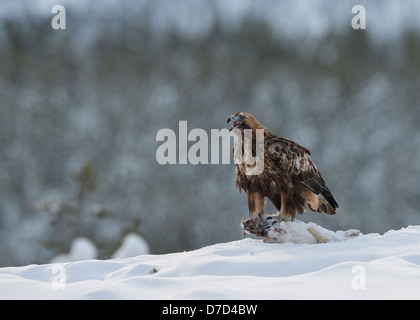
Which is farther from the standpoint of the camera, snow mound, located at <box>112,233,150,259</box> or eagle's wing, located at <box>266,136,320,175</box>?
snow mound, located at <box>112,233,150,259</box>

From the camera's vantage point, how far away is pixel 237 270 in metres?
4.16

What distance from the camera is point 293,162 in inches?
224

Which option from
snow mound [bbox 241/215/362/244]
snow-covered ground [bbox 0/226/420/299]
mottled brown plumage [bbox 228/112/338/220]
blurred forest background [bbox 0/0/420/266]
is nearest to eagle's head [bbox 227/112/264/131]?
mottled brown plumage [bbox 228/112/338/220]

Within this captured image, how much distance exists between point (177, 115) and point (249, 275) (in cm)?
2950

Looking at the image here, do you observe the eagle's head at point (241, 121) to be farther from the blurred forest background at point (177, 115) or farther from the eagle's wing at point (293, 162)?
the blurred forest background at point (177, 115)

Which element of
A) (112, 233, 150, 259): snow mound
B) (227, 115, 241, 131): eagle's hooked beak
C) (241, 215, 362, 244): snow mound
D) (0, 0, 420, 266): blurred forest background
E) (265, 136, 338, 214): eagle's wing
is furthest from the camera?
(0, 0, 420, 266): blurred forest background

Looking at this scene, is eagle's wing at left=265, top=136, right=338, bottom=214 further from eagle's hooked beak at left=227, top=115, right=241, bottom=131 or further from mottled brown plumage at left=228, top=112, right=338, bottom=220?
eagle's hooked beak at left=227, top=115, right=241, bottom=131

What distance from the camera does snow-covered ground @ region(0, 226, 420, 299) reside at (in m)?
3.40

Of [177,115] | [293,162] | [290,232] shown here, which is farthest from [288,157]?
[177,115]

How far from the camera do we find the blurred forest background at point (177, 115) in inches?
1147

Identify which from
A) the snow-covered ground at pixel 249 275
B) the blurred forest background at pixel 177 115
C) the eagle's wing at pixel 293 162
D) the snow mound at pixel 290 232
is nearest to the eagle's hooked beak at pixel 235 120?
the eagle's wing at pixel 293 162

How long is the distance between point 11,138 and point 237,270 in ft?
103
